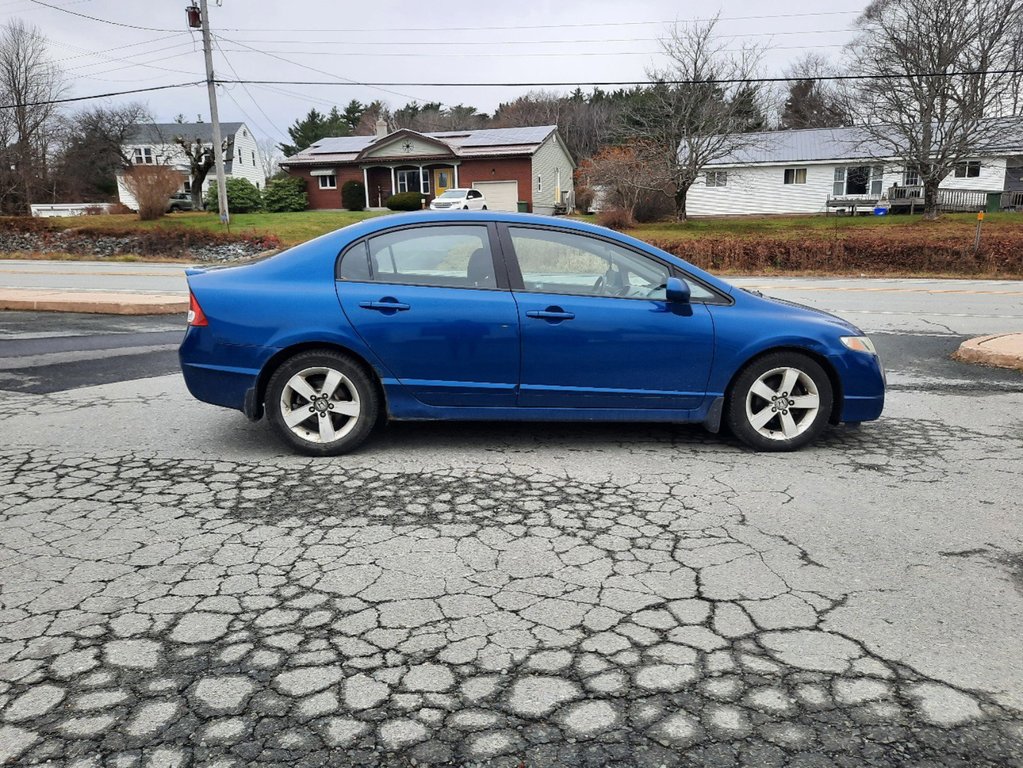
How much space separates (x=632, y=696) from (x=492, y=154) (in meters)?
45.4

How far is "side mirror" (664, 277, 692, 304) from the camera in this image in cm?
510

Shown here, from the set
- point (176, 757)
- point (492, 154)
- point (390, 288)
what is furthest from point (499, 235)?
point (492, 154)

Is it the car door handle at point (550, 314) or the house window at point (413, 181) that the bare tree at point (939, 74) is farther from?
the car door handle at point (550, 314)

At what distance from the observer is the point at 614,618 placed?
3100mm

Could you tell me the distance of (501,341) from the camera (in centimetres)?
505

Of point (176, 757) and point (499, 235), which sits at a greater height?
point (499, 235)

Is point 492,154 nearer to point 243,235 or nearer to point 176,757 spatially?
point 243,235

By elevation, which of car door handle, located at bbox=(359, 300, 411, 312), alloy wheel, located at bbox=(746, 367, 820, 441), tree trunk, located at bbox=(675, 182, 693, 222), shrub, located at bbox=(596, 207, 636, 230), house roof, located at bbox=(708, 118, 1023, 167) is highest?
house roof, located at bbox=(708, 118, 1023, 167)

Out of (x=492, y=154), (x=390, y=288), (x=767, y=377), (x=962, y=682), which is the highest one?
(x=492, y=154)

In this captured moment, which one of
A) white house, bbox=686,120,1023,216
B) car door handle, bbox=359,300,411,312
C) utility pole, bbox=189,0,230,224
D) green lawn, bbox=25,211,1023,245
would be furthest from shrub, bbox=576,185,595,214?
car door handle, bbox=359,300,411,312

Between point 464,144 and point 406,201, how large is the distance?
A: 638 cm

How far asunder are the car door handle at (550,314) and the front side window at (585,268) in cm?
16

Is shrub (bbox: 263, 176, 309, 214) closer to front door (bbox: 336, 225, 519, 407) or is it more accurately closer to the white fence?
the white fence

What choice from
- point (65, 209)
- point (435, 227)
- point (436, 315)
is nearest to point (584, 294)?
point (436, 315)
